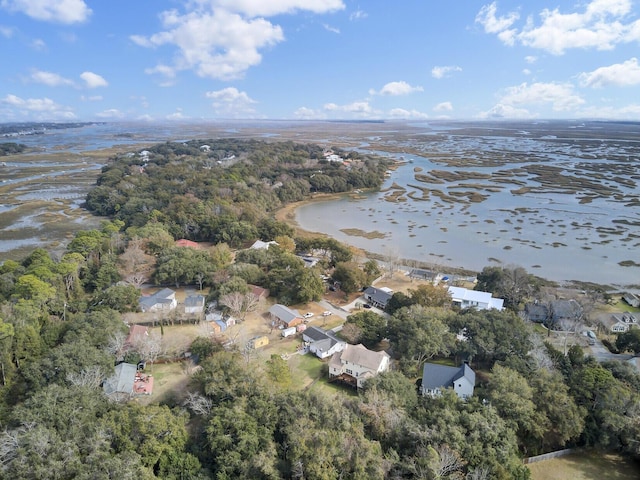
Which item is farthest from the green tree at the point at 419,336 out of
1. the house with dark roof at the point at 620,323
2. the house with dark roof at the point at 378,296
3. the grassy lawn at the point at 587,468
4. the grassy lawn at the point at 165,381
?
the house with dark roof at the point at 620,323

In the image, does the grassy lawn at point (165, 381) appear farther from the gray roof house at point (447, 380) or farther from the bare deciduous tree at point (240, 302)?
the gray roof house at point (447, 380)

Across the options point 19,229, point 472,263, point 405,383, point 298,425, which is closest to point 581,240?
point 472,263

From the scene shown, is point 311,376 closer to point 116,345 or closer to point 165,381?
point 165,381

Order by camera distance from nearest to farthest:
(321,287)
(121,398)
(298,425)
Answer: (298,425), (121,398), (321,287)

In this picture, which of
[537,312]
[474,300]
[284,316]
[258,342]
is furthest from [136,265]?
[537,312]

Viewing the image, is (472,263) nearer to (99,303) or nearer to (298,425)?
(298,425)

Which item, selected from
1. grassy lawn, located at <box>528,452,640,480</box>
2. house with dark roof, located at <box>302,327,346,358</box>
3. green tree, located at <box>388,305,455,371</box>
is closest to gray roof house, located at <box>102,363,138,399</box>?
house with dark roof, located at <box>302,327,346,358</box>

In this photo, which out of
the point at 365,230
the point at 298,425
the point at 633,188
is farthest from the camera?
the point at 633,188
